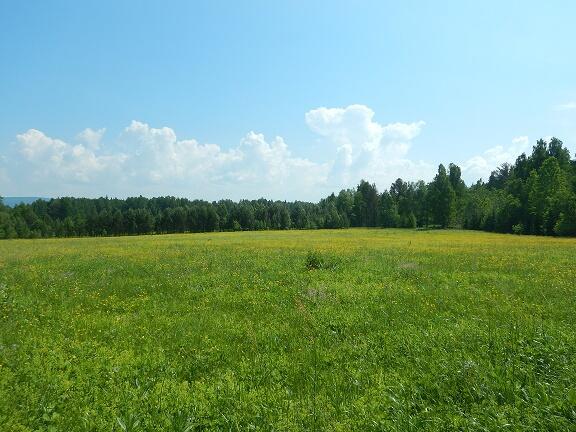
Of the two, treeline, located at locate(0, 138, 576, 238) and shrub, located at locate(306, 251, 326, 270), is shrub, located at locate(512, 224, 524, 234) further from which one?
shrub, located at locate(306, 251, 326, 270)

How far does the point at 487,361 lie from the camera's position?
635 centimetres

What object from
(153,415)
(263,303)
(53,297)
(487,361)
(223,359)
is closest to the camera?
(153,415)

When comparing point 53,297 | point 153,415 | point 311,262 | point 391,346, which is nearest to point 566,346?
point 391,346

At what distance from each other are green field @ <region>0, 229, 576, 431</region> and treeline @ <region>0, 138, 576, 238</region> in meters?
61.5

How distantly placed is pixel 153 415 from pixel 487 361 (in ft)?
18.1

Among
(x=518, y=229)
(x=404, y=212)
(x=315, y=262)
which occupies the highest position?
(x=404, y=212)

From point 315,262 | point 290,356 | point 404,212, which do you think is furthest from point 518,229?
point 290,356

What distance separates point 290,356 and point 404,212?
379 ft

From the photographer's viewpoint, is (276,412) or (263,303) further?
(263,303)

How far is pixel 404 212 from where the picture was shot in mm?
116688

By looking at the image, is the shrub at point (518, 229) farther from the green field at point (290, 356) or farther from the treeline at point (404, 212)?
the green field at point (290, 356)

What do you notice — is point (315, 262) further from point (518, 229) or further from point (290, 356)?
point (518, 229)

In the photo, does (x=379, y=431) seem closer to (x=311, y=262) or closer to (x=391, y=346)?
(x=391, y=346)

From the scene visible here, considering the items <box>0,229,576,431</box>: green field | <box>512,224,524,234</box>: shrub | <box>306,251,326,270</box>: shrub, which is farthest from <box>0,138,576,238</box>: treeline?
<box>0,229,576,431</box>: green field
